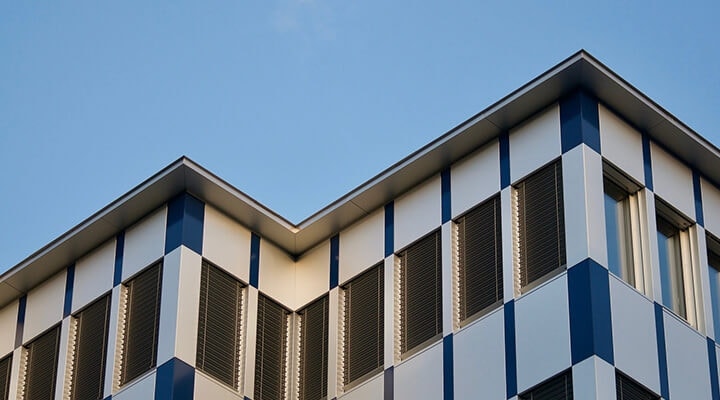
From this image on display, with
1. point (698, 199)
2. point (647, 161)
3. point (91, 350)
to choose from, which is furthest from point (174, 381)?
point (698, 199)

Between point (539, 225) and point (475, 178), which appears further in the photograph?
point (475, 178)

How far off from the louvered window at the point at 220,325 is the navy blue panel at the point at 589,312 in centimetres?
815

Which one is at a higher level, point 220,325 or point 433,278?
point 433,278

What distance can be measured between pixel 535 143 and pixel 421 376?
5300 mm

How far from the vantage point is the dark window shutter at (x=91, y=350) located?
119ft

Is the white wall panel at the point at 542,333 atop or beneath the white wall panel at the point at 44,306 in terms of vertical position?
beneath

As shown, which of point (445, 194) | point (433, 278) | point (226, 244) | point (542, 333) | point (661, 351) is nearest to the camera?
point (542, 333)

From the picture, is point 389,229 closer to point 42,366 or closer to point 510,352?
point 510,352

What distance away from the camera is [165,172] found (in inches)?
1423

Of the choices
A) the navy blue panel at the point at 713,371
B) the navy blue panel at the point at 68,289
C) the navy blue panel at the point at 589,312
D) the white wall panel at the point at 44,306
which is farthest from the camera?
the white wall panel at the point at 44,306

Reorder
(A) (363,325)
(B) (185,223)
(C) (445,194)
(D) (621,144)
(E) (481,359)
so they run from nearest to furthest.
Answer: (E) (481,359) < (D) (621,144) < (C) (445,194) < (B) (185,223) < (A) (363,325)

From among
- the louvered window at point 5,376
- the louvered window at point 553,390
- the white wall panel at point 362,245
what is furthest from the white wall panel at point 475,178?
the louvered window at point 5,376

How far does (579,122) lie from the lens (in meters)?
33.1

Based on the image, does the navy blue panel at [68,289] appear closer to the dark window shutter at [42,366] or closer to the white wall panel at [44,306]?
the white wall panel at [44,306]
